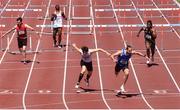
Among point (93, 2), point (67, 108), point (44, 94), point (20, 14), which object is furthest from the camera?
point (93, 2)

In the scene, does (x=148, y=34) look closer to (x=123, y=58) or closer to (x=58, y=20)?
(x=58, y=20)

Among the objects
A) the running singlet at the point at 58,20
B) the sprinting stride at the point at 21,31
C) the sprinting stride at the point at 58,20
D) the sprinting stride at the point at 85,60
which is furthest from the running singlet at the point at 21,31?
the sprinting stride at the point at 85,60

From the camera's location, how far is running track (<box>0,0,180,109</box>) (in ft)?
69.5

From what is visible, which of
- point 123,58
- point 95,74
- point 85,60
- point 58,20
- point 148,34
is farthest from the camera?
point 58,20

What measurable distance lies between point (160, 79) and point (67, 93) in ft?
11.5

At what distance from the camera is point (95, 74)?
24.7 metres

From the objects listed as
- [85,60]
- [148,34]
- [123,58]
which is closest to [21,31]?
[148,34]

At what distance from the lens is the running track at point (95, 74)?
21.2 m

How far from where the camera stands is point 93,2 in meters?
40.9

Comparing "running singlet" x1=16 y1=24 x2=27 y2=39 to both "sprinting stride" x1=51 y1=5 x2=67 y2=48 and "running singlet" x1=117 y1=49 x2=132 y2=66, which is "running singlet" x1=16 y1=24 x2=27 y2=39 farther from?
"running singlet" x1=117 y1=49 x2=132 y2=66

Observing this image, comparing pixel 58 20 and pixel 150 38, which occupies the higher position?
pixel 58 20

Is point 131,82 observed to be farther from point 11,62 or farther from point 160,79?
point 11,62

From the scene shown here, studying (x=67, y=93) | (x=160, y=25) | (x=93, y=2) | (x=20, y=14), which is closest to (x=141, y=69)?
(x=67, y=93)

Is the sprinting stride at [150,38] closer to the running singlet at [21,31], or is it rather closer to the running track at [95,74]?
the running track at [95,74]
